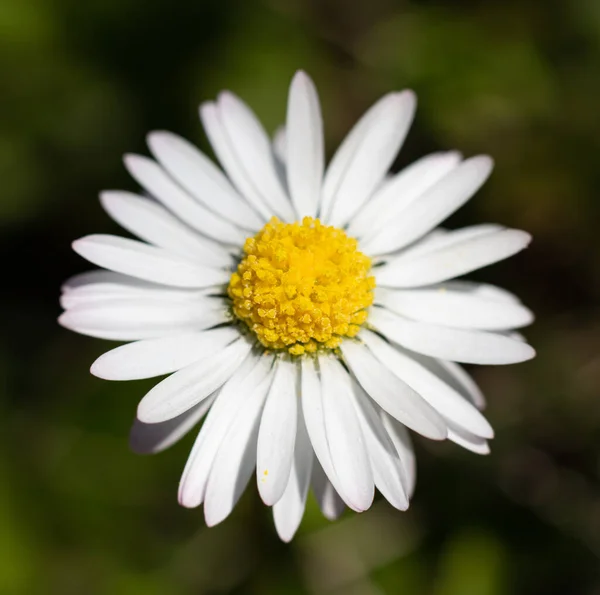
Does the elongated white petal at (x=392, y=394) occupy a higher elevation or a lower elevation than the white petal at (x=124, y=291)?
lower

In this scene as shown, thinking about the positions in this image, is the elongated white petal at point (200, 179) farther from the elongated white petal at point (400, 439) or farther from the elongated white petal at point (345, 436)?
the elongated white petal at point (400, 439)

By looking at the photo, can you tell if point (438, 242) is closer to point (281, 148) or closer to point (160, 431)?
point (281, 148)

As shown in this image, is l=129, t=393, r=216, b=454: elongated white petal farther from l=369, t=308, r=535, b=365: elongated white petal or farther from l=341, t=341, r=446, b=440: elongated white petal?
l=369, t=308, r=535, b=365: elongated white petal

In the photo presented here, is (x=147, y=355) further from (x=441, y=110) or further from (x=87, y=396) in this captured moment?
(x=441, y=110)

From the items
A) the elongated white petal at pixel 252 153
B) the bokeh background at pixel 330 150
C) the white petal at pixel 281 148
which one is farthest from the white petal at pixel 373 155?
the bokeh background at pixel 330 150

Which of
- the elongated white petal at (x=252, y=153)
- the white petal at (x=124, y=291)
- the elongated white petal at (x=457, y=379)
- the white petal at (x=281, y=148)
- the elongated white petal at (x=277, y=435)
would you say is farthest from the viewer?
the white petal at (x=281, y=148)

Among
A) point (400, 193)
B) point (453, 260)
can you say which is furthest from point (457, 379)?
point (400, 193)
